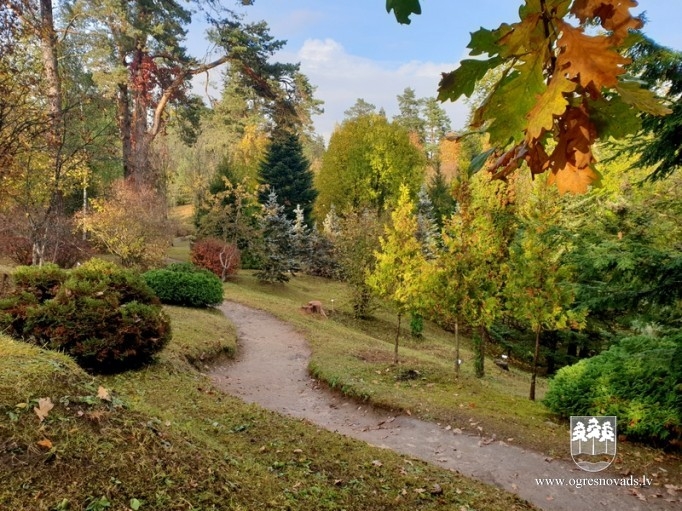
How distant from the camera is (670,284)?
477cm

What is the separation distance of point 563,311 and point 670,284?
3329 millimetres

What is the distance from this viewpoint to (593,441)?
18.8ft

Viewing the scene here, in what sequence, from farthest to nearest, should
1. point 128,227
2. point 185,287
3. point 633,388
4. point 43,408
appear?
point 128,227 < point 185,287 < point 633,388 < point 43,408

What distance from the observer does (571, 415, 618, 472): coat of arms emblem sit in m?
5.21

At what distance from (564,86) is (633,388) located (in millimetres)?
6893

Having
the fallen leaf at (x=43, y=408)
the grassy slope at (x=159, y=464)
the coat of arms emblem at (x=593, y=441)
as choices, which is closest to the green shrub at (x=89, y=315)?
the grassy slope at (x=159, y=464)

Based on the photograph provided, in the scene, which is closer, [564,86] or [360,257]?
[564,86]

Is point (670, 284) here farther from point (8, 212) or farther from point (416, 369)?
point (8, 212)

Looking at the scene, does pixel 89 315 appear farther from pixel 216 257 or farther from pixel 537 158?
pixel 216 257

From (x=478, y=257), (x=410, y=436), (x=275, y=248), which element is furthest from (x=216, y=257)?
(x=410, y=436)

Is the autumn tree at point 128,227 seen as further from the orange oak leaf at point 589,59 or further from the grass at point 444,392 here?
the orange oak leaf at point 589,59

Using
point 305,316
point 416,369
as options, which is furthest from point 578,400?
point 305,316

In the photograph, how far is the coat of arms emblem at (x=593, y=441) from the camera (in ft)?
17.1

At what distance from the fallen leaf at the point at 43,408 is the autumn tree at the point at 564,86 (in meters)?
2.55
